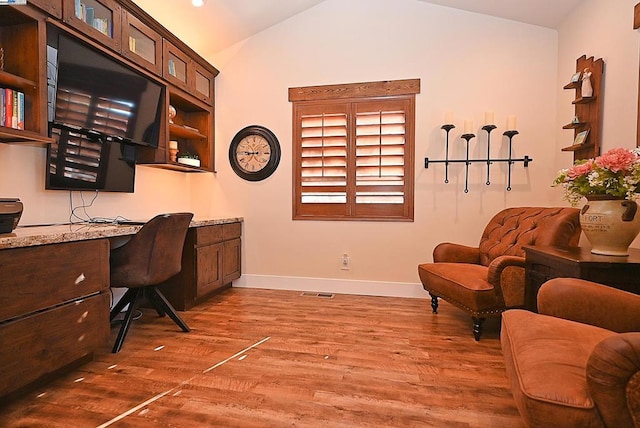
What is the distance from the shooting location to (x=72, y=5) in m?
2.06

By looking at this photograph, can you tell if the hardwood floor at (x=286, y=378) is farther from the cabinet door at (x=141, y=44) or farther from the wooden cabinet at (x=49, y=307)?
the cabinet door at (x=141, y=44)

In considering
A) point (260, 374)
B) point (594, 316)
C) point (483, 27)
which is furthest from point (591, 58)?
point (260, 374)

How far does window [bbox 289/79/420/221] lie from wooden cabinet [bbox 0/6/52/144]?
226 cm

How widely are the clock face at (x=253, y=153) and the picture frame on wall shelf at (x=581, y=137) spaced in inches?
113

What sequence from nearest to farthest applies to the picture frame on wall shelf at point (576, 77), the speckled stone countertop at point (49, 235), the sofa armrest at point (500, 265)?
the speckled stone countertop at point (49, 235) < the sofa armrest at point (500, 265) < the picture frame on wall shelf at point (576, 77)

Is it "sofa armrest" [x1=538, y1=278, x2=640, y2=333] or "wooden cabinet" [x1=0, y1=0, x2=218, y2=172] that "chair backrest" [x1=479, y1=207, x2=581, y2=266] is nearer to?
"sofa armrest" [x1=538, y1=278, x2=640, y2=333]

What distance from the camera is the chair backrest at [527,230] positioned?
7.51 feet

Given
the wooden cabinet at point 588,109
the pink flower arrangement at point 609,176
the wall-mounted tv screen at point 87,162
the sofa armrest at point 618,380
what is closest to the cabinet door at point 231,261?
the wall-mounted tv screen at point 87,162

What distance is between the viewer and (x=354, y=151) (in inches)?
141

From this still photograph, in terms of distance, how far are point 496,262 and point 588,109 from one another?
145cm

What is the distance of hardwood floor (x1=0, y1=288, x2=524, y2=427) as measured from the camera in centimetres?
152

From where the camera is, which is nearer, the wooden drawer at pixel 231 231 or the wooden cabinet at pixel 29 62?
the wooden cabinet at pixel 29 62

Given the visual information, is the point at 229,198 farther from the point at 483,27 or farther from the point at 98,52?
A: the point at 483,27

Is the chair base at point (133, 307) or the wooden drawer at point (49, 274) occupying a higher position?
the wooden drawer at point (49, 274)
